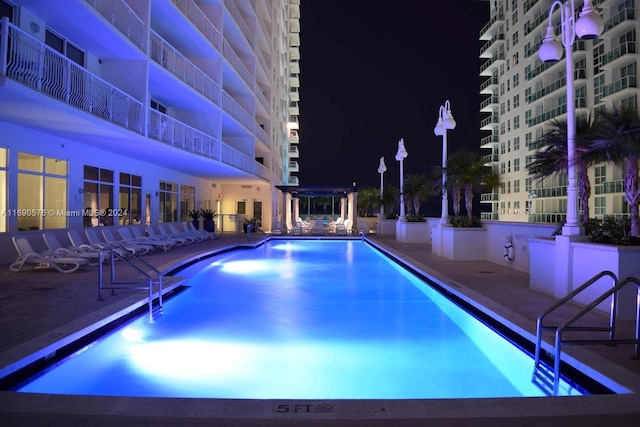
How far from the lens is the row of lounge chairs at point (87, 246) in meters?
10.6

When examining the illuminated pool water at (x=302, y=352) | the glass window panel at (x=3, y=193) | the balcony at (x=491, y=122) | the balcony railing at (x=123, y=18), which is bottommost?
the illuminated pool water at (x=302, y=352)

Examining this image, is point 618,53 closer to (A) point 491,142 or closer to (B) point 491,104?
(A) point 491,142

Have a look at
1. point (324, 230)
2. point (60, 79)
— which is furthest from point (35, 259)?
point (324, 230)

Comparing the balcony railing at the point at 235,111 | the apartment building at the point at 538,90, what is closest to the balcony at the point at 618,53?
the apartment building at the point at 538,90

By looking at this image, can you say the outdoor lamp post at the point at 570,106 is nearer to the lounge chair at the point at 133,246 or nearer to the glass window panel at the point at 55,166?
the lounge chair at the point at 133,246

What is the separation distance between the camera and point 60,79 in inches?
388

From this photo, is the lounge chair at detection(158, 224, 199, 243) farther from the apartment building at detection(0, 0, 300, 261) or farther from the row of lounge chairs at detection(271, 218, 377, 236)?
the row of lounge chairs at detection(271, 218, 377, 236)

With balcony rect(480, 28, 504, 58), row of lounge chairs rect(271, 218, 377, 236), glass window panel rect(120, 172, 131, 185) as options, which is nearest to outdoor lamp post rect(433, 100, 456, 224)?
row of lounge chairs rect(271, 218, 377, 236)

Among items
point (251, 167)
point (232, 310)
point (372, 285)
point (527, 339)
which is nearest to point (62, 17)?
point (232, 310)

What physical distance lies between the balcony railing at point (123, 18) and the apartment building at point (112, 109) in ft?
0.12

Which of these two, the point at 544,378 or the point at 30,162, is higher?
the point at 30,162

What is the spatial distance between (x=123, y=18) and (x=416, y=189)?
1673 cm

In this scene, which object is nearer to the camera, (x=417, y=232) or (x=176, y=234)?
(x=176, y=234)

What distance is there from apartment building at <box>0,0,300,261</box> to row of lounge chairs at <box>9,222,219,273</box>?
829 mm
